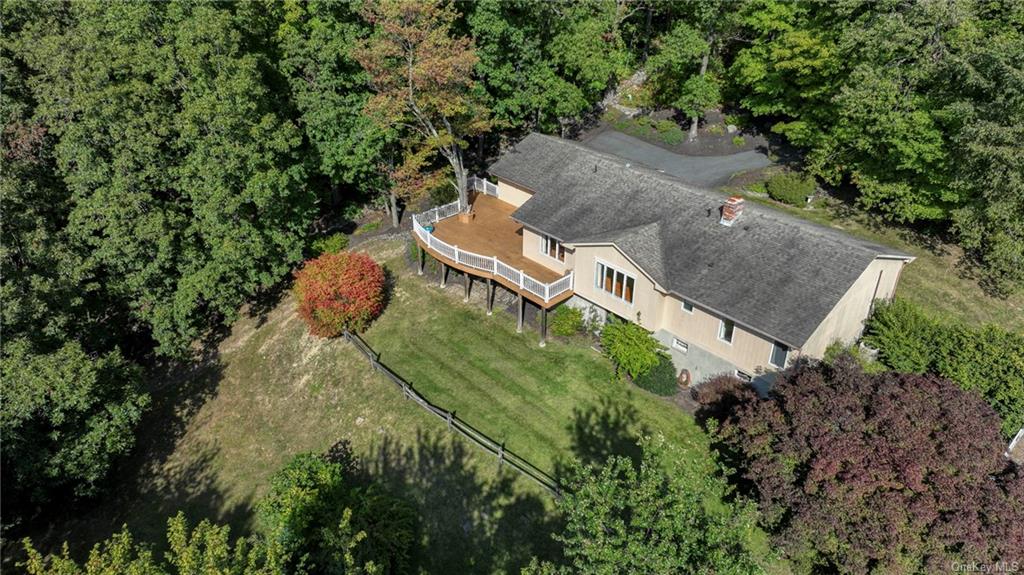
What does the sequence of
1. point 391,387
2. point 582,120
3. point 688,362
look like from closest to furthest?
point 688,362 → point 391,387 → point 582,120

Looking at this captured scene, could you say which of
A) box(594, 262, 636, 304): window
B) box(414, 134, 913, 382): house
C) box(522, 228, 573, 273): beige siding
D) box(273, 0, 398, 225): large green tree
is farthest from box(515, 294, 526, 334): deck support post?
box(273, 0, 398, 225): large green tree

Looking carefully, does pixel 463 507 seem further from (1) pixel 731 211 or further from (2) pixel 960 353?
(2) pixel 960 353

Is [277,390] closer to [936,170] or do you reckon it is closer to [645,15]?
[936,170]

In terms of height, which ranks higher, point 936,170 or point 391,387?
point 936,170

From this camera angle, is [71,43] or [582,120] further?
[582,120]

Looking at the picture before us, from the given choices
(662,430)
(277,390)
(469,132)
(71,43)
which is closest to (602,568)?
(662,430)

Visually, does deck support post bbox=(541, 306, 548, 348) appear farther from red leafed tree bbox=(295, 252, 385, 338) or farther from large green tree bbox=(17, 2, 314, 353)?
large green tree bbox=(17, 2, 314, 353)
